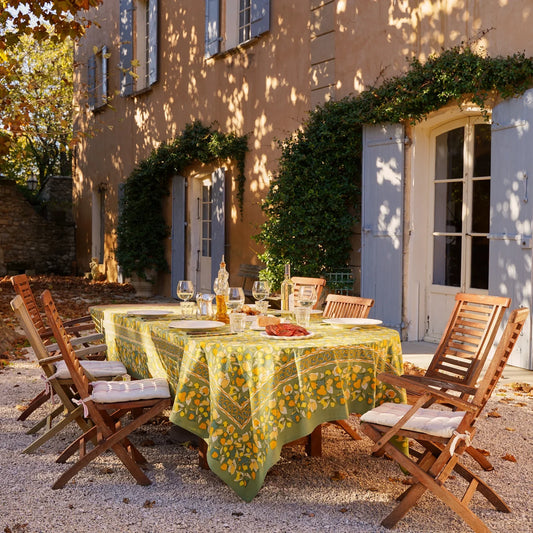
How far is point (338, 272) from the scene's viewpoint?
810 centimetres

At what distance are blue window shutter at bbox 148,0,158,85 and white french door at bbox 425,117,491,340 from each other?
6797 millimetres

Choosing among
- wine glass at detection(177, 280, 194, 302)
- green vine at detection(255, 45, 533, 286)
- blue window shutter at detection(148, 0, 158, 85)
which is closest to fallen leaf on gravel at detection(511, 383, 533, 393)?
wine glass at detection(177, 280, 194, 302)

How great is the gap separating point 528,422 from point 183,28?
9.30 m

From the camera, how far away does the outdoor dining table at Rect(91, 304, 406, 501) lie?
3.07 m

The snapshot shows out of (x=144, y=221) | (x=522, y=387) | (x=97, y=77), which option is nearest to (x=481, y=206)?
(x=522, y=387)

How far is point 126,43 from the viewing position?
13.5 meters

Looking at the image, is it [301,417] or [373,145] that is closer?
[301,417]

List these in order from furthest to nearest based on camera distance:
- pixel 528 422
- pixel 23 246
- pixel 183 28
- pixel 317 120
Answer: pixel 23 246 → pixel 183 28 → pixel 317 120 → pixel 528 422

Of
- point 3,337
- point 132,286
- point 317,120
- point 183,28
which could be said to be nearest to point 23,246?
point 132,286

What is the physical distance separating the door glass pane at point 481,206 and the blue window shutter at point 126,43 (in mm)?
8597

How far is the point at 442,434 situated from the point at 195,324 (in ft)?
4.54

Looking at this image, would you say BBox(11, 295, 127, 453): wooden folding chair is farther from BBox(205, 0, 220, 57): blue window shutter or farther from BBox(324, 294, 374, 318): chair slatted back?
BBox(205, 0, 220, 57): blue window shutter

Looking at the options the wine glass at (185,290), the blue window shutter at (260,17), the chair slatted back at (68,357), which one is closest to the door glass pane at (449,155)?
the blue window shutter at (260,17)

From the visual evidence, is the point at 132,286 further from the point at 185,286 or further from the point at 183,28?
the point at 185,286
